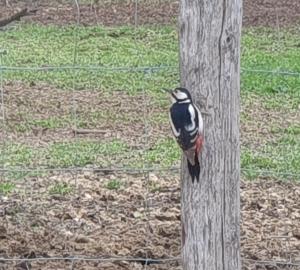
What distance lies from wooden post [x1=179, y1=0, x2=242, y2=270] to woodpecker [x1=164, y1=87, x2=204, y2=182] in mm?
89

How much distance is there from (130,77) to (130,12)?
5059mm

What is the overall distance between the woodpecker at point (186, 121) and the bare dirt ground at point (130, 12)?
979cm

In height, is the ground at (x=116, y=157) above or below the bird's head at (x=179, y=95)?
below

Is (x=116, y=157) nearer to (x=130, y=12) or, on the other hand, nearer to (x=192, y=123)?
(x=192, y=123)

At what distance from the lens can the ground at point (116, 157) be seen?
5.04 meters

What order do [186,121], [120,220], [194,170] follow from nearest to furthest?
[186,121] < [194,170] < [120,220]

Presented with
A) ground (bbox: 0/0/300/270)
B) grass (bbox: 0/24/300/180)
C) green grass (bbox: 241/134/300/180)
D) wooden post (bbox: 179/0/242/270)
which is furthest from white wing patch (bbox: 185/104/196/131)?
green grass (bbox: 241/134/300/180)

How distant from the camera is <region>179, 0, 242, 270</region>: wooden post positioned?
3.49 m

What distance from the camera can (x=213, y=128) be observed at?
11.6 feet

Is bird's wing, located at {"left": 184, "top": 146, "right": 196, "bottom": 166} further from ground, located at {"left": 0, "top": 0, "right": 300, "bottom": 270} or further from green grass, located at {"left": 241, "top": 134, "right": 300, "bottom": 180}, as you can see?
green grass, located at {"left": 241, "top": 134, "right": 300, "bottom": 180}

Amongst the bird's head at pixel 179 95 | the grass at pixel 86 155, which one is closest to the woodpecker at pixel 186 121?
the bird's head at pixel 179 95

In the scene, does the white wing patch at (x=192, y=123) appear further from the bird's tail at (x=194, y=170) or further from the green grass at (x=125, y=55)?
the green grass at (x=125, y=55)

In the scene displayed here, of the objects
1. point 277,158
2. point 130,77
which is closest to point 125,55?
point 130,77

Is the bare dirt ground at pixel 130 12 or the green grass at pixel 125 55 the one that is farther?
the bare dirt ground at pixel 130 12
